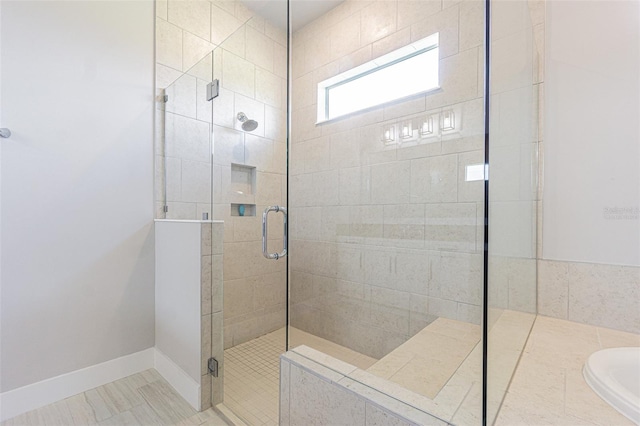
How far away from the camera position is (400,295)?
1821 mm

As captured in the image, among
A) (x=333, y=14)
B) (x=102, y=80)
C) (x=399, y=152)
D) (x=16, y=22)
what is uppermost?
(x=333, y=14)

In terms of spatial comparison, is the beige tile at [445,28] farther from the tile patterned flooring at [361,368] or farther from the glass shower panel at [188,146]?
the tile patterned flooring at [361,368]

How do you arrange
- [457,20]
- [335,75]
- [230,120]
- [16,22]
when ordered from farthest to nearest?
[335,75] < [230,120] < [457,20] < [16,22]

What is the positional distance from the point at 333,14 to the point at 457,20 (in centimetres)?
98

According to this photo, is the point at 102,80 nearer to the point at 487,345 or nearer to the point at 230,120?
the point at 230,120

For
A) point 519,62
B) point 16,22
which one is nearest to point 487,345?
point 519,62

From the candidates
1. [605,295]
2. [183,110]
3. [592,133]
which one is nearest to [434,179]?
[592,133]

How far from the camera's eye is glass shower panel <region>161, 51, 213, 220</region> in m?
1.83

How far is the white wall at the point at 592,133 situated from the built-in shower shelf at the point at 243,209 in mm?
1785

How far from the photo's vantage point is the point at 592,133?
150 cm

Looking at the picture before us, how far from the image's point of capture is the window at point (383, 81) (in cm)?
183

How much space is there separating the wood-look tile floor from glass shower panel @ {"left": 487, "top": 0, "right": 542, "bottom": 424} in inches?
54.7

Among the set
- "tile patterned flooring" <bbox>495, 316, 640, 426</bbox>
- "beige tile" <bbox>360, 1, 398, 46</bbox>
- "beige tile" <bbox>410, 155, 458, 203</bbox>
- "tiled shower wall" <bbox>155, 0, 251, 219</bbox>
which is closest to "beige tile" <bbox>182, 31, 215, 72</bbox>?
"tiled shower wall" <bbox>155, 0, 251, 219</bbox>

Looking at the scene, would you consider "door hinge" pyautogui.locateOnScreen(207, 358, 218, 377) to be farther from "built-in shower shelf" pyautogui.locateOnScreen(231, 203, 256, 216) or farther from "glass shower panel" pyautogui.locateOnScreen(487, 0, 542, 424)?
"glass shower panel" pyautogui.locateOnScreen(487, 0, 542, 424)
